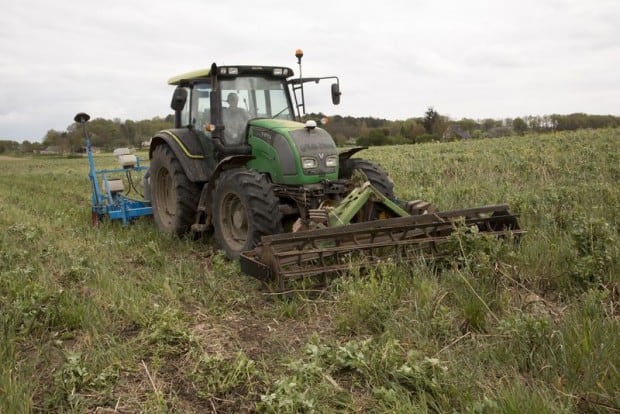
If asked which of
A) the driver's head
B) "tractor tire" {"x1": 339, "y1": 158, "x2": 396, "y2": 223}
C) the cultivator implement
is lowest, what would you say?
the cultivator implement

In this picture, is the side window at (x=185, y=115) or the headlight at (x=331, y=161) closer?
the headlight at (x=331, y=161)

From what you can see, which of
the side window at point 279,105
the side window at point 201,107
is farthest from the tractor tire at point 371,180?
the side window at point 201,107

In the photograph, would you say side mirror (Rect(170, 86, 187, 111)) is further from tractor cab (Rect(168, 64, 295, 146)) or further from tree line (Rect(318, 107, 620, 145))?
tree line (Rect(318, 107, 620, 145))

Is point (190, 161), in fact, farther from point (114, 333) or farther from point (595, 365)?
point (595, 365)

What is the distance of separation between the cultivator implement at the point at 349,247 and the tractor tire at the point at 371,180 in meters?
0.52

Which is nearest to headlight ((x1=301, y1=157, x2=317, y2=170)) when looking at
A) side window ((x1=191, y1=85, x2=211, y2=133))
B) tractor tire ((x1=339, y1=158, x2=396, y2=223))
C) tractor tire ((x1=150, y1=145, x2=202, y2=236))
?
tractor tire ((x1=339, y1=158, x2=396, y2=223))

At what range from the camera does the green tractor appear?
17.2 feet

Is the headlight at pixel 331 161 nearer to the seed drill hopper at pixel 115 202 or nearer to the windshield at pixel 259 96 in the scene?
the windshield at pixel 259 96

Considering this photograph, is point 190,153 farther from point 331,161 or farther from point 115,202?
point 115,202

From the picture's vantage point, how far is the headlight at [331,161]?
19.7ft

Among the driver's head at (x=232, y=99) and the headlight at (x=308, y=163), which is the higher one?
the driver's head at (x=232, y=99)

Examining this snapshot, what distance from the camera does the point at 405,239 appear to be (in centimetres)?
486

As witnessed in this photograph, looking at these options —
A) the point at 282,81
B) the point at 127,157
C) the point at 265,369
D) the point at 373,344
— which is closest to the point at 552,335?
the point at 373,344

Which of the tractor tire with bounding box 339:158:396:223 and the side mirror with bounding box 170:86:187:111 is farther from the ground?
the side mirror with bounding box 170:86:187:111
